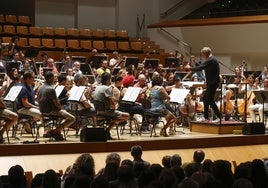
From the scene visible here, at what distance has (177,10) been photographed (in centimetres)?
2284

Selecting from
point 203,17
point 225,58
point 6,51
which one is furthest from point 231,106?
point 203,17

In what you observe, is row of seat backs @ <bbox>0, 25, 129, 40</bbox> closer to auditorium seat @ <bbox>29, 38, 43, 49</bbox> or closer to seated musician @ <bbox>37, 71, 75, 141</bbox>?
auditorium seat @ <bbox>29, 38, 43, 49</bbox>

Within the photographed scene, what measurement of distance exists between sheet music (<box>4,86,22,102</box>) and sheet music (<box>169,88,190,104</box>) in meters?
3.11

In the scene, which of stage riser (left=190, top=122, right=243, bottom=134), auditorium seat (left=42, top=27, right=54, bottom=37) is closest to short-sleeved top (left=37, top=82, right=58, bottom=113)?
stage riser (left=190, top=122, right=243, bottom=134)

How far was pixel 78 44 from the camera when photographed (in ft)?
62.7

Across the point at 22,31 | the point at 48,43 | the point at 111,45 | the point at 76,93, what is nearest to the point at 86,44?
the point at 111,45

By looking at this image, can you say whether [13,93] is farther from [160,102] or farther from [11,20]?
[11,20]

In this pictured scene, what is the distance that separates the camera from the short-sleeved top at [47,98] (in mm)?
9562

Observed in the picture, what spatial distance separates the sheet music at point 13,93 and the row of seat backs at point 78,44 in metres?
8.00

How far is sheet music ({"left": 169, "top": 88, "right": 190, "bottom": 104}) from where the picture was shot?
11.0m

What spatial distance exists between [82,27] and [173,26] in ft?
11.3

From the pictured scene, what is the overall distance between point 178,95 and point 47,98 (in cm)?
281

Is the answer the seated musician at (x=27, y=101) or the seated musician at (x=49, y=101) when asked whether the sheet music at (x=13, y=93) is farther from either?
the seated musician at (x=49, y=101)

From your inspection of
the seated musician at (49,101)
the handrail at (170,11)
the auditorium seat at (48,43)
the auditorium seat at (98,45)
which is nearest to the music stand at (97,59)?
the auditorium seat at (48,43)
